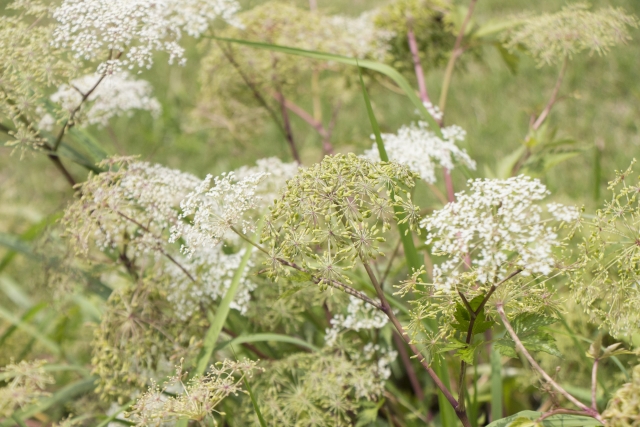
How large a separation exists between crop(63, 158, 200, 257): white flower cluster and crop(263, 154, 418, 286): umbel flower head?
47 centimetres

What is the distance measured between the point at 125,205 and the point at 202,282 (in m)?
0.37

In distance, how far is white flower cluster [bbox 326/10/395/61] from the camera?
2.48 meters

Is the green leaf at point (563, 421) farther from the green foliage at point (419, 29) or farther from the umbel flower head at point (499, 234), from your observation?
the green foliage at point (419, 29)

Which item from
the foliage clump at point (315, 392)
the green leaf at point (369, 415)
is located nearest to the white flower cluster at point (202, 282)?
the foliage clump at point (315, 392)

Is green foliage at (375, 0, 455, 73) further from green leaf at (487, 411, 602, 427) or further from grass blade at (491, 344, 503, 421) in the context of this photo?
green leaf at (487, 411, 602, 427)

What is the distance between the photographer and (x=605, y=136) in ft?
12.6

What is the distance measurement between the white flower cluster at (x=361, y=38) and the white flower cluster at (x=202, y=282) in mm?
1122

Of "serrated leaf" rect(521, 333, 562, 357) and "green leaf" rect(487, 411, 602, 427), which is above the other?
"serrated leaf" rect(521, 333, 562, 357)

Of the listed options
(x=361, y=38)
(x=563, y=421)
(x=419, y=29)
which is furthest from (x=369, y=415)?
(x=419, y=29)

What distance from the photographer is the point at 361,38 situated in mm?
2537

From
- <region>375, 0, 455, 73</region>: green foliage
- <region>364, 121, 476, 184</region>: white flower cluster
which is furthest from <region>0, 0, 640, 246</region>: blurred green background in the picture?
<region>364, 121, 476, 184</region>: white flower cluster

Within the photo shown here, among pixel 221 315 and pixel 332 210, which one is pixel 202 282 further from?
pixel 332 210

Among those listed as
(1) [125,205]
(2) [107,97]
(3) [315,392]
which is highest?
(2) [107,97]

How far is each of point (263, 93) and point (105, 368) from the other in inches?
60.5
